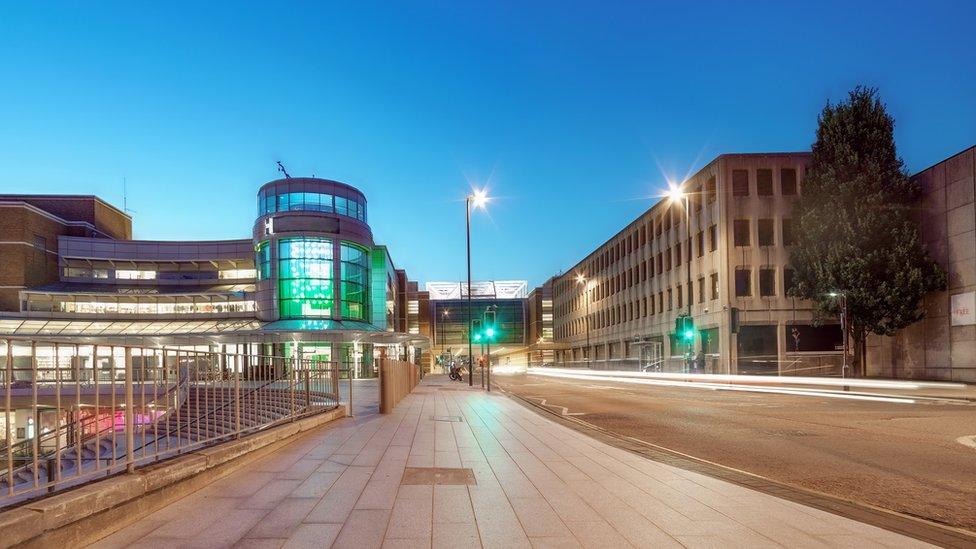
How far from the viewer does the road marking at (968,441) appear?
434 inches

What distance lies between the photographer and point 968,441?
11.4 metres

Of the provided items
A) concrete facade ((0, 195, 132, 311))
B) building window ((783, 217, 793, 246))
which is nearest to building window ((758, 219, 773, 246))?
building window ((783, 217, 793, 246))

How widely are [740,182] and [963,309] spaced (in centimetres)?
1695

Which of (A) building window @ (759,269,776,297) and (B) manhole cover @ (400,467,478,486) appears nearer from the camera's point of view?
(B) manhole cover @ (400,467,478,486)

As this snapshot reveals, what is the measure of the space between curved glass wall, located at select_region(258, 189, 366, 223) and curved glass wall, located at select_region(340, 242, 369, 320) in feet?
11.5

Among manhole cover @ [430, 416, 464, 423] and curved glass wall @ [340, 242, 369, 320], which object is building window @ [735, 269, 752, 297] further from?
manhole cover @ [430, 416, 464, 423]

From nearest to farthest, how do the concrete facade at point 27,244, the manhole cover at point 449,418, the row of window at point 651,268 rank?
the manhole cover at point 449,418 < the row of window at point 651,268 < the concrete facade at point 27,244

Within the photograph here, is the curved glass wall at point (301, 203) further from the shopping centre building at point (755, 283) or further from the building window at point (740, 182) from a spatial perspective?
the building window at point (740, 182)

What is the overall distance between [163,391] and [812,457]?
900 centimetres

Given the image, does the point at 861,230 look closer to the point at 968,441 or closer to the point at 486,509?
the point at 968,441

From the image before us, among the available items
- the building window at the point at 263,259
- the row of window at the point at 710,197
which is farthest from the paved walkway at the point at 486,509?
the building window at the point at 263,259

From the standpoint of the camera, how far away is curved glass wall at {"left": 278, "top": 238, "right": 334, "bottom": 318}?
55.3 metres

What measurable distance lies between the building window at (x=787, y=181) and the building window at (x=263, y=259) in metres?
39.7

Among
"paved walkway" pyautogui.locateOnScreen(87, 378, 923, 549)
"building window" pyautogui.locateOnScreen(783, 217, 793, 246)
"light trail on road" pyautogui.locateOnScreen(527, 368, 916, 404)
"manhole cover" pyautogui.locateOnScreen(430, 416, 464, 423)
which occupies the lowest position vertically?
"light trail on road" pyautogui.locateOnScreen(527, 368, 916, 404)
